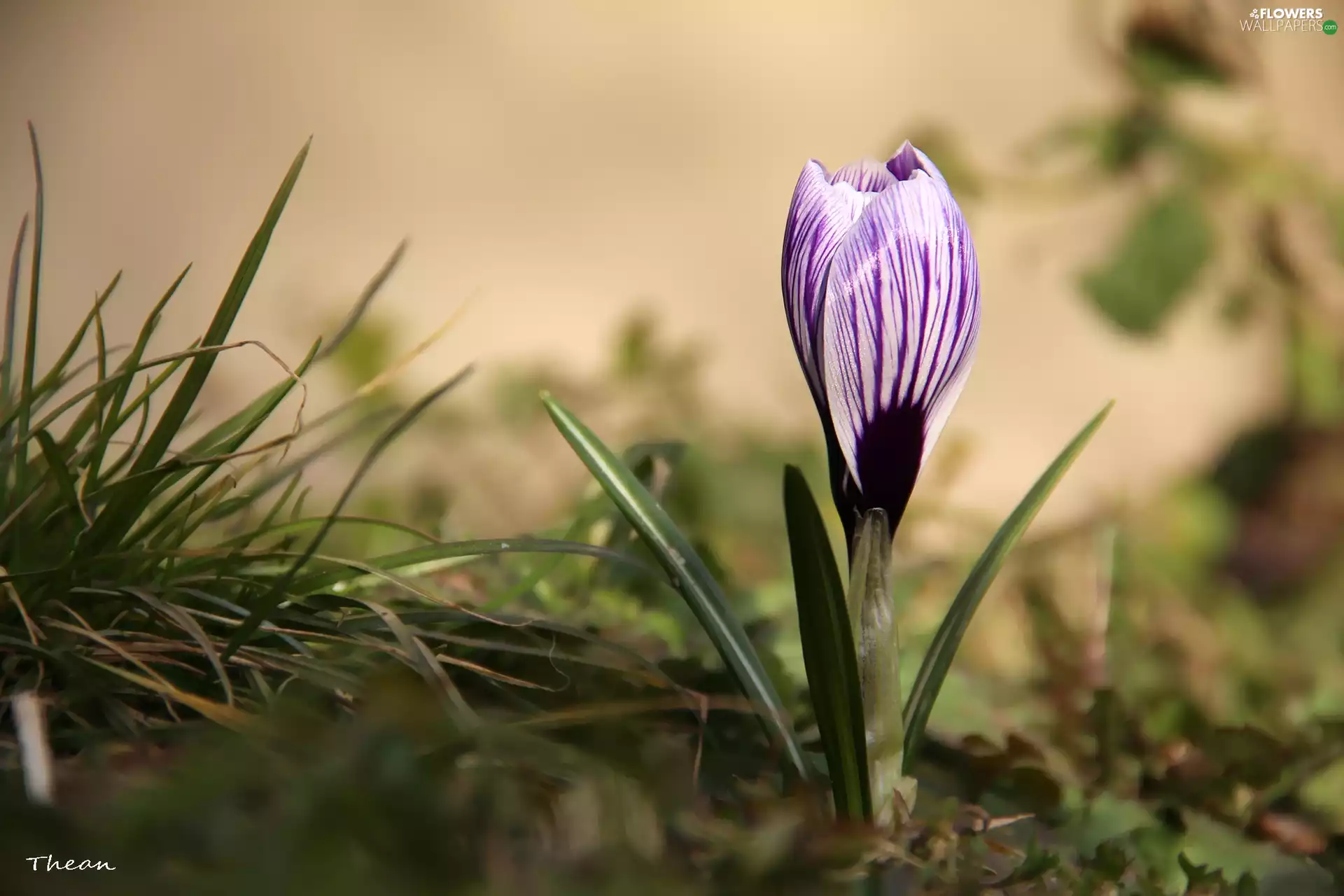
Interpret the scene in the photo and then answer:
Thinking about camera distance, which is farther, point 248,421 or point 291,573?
point 248,421

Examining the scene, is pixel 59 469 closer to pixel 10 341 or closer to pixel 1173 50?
pixel 10 341

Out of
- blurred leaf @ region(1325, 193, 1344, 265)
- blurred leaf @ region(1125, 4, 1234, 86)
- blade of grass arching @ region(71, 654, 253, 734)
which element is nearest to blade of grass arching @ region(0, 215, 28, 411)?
blade of grass arching @ region(71, 654, 253, 734)

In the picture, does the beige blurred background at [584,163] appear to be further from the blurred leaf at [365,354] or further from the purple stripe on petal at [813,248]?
the purple stripe on petal at [813,248]

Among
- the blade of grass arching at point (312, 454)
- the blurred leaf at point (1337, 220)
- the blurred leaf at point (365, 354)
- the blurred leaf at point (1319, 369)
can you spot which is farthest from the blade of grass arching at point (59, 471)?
the blurred leaf at point (1319, 369)

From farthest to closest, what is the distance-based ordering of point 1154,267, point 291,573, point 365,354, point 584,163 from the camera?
point 584,163, point 365,354, point 1154,267, point 291,573

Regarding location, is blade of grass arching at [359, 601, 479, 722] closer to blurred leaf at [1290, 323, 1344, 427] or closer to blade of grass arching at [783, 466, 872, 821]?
blade of grass arching at [783, 466, 872, 821]

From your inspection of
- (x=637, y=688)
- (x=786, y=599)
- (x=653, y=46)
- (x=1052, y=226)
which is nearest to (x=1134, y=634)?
(x=786, y=599)

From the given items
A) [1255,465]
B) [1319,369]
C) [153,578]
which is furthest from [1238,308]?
[153,578]
